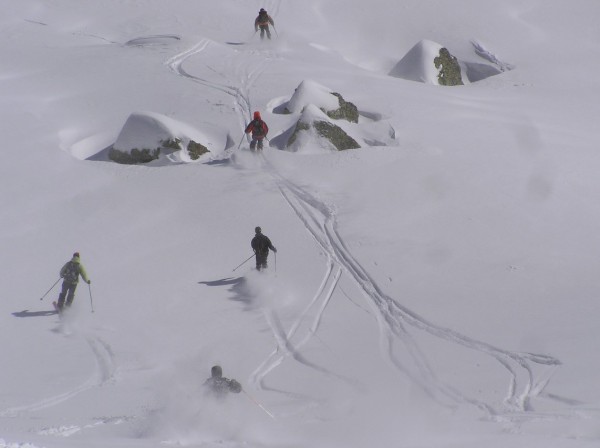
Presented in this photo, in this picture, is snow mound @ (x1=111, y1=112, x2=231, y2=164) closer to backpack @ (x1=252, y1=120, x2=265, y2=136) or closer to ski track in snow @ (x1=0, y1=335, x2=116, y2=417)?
backpack @ (x1=252, y1=120, x2=265, y2=136)

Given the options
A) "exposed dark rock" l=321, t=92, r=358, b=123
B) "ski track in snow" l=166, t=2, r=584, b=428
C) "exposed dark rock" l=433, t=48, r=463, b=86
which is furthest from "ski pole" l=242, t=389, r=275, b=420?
"exposed dark rock" l=433, t=48, r=463, b=86

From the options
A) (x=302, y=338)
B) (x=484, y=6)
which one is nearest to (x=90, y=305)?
(x=302, y=338)

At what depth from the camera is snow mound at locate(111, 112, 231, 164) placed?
22.1 metres

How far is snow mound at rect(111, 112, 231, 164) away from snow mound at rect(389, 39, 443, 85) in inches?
385

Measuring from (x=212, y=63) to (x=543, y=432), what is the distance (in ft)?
73.9

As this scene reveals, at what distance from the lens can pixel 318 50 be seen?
1286 inches

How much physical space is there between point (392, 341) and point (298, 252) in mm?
4327

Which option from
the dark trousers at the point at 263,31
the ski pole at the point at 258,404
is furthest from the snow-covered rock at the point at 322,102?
the ski pole at the point at 258,404

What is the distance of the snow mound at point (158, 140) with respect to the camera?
22078 mm

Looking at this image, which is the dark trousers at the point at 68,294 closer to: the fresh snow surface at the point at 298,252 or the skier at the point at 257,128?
the fresh snow surface at the point at 298,252

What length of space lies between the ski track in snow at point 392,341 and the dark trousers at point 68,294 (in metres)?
3.61

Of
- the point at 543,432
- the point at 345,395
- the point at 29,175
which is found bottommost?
the point at 29,175

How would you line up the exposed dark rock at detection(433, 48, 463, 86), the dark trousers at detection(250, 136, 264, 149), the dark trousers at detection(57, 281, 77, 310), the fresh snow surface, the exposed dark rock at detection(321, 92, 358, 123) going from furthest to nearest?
the exposed dark rock at detection(433, 48, 463, 86), the exposed dark rock at detection(321, 92, 358, 123), the dark trousers at detection(250, 136, 264, 149), the dark trousers at detection(57, 281, 77, 310), the fresh snow surface

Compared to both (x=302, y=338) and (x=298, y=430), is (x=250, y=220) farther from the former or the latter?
(x=298, y=430)
